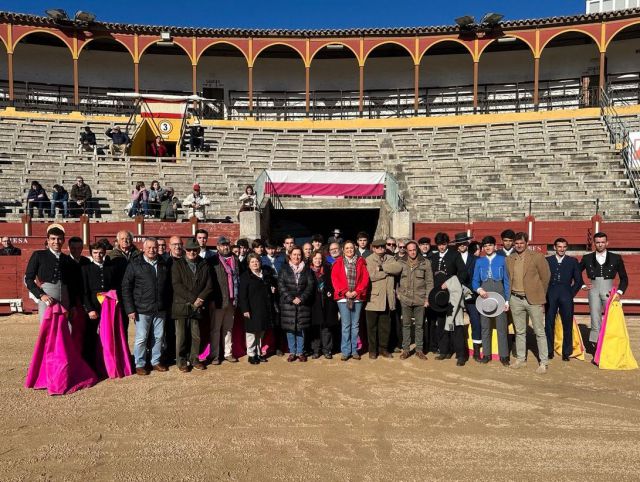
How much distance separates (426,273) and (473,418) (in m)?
2.21

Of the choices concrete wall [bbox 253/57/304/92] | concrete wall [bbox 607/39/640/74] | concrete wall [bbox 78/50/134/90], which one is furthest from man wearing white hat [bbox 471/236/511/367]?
concrete wall [bbox 78/50/134/90]

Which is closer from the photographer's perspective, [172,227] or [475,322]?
[475,322]

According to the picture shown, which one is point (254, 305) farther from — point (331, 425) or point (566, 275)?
point (566, 275)

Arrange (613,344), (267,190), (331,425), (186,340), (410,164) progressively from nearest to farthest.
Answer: (331,425)
(186,340)
(613,344)
(267,190)
(410,164)

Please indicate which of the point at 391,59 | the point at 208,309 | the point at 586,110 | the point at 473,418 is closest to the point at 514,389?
the point at 473,418

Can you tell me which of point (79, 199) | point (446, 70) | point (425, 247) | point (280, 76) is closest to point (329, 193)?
point (79, 199)

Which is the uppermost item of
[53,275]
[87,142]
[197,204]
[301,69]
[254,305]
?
[301,69]

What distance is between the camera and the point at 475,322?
5.84 metres

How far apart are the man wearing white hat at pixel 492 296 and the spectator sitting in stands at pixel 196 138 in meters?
14.1

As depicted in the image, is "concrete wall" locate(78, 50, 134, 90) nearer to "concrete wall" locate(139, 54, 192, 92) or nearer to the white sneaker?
"concrete wall" locate(139, 54, 192, 92)

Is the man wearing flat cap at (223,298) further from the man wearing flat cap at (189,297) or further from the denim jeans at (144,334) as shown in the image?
the denim jeans at (144,334)

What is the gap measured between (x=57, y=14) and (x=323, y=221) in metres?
13.5

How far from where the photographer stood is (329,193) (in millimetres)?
14469

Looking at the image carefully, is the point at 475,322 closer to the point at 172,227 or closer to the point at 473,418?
the point at 473,418
